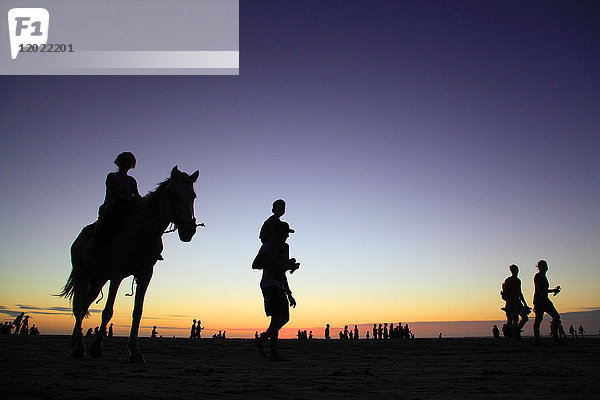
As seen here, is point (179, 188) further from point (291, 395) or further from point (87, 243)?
point (291, 395)

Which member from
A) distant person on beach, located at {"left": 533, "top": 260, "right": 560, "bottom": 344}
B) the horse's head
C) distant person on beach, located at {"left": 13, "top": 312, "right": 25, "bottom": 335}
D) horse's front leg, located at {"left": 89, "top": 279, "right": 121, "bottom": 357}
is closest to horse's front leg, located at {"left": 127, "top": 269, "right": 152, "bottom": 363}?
horse's front leg, located at {"left": 89, "top": 279, "right": 121, "bottom": 357}

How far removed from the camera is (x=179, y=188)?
762 cm

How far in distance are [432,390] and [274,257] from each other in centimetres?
482

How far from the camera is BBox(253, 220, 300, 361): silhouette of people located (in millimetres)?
8812

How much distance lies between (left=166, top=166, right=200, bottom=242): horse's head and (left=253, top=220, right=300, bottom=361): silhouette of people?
1.94 meters

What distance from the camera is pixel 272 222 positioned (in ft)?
29.7

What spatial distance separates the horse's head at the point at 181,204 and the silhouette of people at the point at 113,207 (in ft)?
2.91

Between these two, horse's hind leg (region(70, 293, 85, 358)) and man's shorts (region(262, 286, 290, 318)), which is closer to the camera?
horse's hind leg (region(70, 293, 85, 358))

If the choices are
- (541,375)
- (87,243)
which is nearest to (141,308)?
(87,243)

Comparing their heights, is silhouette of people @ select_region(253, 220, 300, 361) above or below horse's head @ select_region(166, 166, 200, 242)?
below

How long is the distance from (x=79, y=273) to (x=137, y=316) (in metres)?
2.39

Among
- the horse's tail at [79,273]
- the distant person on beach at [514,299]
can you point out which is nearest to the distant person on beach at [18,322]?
the horse's tail at [79,273]

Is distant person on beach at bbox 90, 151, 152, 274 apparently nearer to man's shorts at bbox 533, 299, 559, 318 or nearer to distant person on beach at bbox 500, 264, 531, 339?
man's shorts at bbox 533, 299, 559, 318

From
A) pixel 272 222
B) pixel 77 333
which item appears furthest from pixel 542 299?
pixel 77 333
